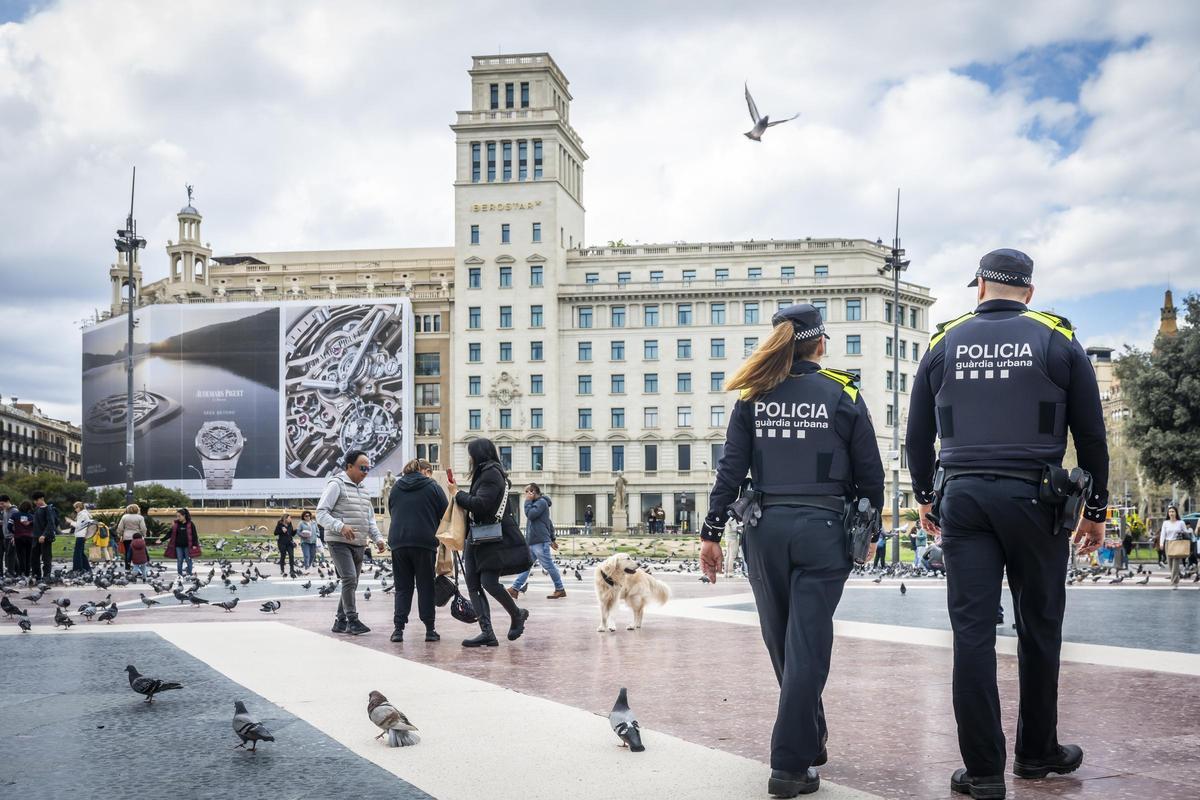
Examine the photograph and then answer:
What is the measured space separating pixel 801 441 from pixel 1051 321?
1.13 meters

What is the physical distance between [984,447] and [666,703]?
321 cm

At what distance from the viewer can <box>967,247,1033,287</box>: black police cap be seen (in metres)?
5.16

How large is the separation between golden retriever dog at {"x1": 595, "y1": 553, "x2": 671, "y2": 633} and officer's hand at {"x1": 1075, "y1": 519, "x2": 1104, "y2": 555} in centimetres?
747

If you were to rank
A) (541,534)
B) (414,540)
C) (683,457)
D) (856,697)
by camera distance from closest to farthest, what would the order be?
(856,697)
(414,540)
(541,534)
(683,457)

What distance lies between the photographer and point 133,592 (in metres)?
19.8

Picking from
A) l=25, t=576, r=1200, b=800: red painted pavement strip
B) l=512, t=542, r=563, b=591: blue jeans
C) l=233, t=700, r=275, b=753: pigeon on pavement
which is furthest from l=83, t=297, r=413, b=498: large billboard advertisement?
l=233, t=700, r=275, b=753: pigeon on pavement

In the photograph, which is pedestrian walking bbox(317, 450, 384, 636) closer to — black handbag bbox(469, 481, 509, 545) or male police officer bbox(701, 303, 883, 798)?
black handbag bbox(469, 481, 509, 545)

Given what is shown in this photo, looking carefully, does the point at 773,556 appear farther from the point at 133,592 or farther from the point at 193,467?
the point at 193,467

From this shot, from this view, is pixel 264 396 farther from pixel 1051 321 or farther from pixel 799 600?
pixel 1051 321

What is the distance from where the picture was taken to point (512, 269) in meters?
88.6

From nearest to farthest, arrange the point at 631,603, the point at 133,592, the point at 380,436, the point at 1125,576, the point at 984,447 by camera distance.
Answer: the point at 984,447 < the point at 631,603 < the point at 133,592 < the point at 1125,576 < the point at 380,436

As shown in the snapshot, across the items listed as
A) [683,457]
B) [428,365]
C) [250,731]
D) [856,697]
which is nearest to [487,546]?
[856,697]

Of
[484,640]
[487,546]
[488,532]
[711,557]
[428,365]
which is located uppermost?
[428,365]

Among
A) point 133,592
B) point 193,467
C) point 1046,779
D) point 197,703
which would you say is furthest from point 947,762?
point 193,467
